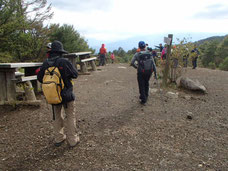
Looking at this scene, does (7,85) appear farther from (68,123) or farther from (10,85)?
(68,123)

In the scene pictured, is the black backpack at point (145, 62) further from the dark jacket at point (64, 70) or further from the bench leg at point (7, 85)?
the bench leg at point (7, 85)

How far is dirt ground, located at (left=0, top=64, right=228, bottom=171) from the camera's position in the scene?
121 inches

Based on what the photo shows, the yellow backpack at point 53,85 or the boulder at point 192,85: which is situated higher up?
the yellow backpack at point 53,85

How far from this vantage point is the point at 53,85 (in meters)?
3.03

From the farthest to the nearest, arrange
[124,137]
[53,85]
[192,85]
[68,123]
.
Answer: [192,85]
[124,137]
[68,123]
[53,85]

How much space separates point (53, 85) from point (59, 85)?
103 millimetres

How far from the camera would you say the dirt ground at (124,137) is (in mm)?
3078

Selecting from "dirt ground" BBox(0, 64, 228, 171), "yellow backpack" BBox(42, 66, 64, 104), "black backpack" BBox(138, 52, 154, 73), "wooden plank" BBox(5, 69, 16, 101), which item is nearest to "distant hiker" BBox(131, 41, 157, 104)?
"black backpack" BBox(138, 52, 154, 73)

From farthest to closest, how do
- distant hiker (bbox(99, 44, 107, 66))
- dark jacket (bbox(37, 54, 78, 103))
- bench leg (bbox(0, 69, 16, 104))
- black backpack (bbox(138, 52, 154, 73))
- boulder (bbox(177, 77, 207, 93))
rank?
distant hiker (bbox(99, 44, 107, 66)) → boulder (bbox(177, 77, 207, 93)) → black backpack (bbox(138, 52, 154, 73)) → bench leg (bbox(0, 69, 16, 104)) → dark jacket (bbox(37, 54, 78, 103))

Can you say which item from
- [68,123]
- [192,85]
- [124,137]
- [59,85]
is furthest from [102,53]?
[59,85]

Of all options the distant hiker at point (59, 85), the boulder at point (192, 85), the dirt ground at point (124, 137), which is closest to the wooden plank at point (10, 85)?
the dirt ground at point (124, 137)

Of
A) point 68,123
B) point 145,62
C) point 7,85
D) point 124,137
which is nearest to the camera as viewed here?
point 68,123

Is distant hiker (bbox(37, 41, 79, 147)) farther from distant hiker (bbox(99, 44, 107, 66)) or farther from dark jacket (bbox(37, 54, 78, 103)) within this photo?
distant hiker (bbox(99, 44, 107, 66))

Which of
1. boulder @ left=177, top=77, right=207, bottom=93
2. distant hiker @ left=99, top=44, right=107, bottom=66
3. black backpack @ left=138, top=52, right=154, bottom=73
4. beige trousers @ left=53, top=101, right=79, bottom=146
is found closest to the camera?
beige trousers @ left=53, top=101, right=79, bottom=146
